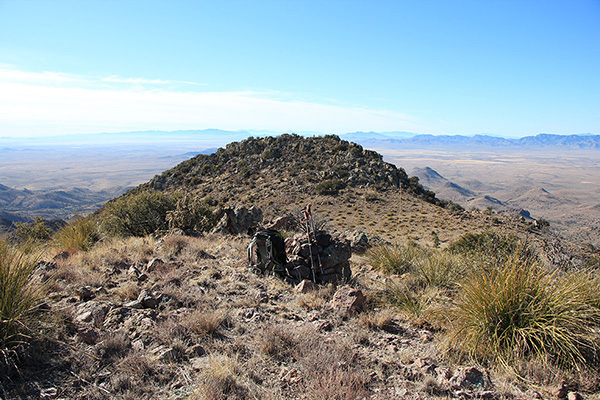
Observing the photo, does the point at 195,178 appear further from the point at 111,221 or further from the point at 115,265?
the point at 115,265

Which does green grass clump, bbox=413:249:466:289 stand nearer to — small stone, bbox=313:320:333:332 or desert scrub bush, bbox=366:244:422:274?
desert scrub bush, bbox=366:244:422:274

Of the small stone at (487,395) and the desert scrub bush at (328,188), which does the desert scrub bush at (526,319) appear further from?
the desert scrub bush at (328,188)

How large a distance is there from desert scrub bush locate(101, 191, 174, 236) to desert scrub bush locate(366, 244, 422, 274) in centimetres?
820

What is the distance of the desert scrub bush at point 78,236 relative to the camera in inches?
366

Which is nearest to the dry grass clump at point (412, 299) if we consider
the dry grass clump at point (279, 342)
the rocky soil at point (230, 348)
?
the rocky soil at point (230, 348)

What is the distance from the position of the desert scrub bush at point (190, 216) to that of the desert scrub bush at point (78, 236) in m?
2.43

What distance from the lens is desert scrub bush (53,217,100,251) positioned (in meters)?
9.30

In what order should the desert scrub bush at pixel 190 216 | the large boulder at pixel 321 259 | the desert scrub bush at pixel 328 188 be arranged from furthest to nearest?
the desert scrub bush at pixel 328 188 < the desert scrub bush at pixel 190 216 < the large boulder at pixel 321 259

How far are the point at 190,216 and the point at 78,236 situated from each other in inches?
155

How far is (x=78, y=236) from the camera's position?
955 cm

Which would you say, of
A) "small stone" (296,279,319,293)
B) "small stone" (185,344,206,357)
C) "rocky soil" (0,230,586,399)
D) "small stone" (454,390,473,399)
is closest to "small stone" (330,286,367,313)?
"rocky soil" (0,230,586,399)

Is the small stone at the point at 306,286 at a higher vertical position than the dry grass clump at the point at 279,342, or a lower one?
lower

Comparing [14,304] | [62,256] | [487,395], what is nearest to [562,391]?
[487,395]

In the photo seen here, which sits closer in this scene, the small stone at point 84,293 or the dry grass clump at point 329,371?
the dry grass clump at point 329,371
